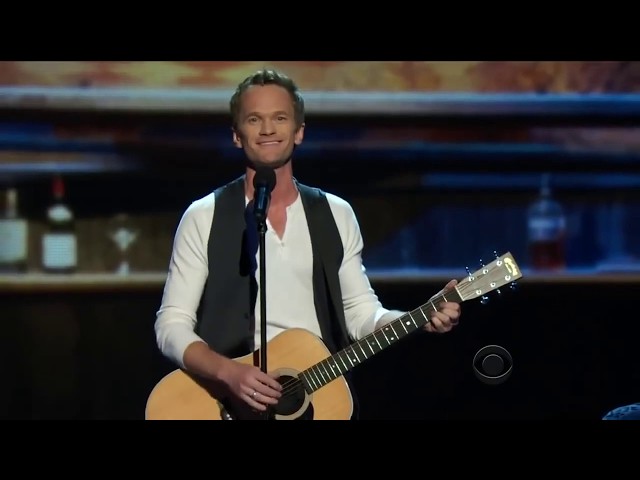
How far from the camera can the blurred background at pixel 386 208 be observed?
11.6 feet

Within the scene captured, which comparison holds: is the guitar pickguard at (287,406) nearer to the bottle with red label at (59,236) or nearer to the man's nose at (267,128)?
the man's nose at (267,128)

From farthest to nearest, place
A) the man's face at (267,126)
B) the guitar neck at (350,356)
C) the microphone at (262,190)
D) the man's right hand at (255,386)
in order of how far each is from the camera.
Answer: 1. the man's face at (267,126)
2. the guitar neck at (350,356)
3. the man's right hand at (255,386)
4. the microphone at (262,190)

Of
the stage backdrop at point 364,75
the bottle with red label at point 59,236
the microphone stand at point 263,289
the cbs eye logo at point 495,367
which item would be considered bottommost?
the cbs eye logo at point 495,367

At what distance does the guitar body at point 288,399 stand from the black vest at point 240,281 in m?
0.12

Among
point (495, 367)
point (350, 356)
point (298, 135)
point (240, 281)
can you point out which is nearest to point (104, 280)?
point (240, 281)

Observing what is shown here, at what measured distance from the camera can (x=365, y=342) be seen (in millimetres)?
2775

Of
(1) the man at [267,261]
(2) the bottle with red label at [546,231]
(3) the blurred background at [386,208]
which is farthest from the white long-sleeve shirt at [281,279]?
(2) the bottle with red label at [546,231]

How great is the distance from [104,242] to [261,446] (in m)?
1.53

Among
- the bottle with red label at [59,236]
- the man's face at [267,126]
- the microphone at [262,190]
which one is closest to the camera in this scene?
the microphone at [262,190]

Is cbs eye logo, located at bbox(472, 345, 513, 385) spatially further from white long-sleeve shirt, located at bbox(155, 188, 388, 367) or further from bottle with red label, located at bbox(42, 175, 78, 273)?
bottle with red label, located at bbox(42, 175, 78, 273)

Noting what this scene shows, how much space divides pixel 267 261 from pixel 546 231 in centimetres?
117

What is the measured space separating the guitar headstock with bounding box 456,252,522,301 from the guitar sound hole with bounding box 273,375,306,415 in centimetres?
51

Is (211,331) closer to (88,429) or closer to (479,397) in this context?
(88,429)

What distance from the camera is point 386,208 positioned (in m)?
3.67
